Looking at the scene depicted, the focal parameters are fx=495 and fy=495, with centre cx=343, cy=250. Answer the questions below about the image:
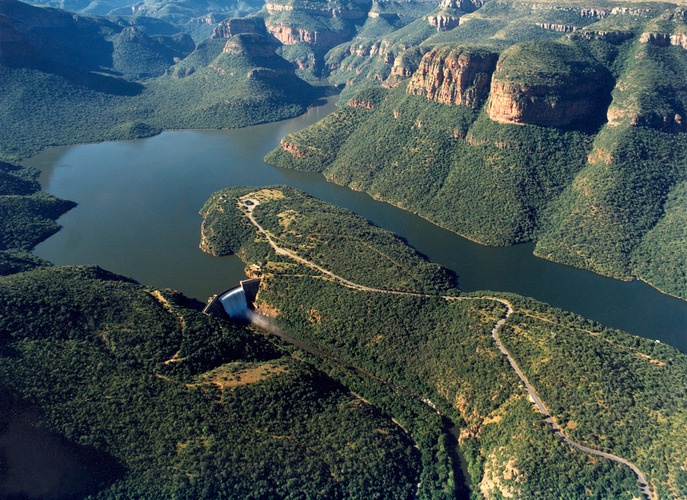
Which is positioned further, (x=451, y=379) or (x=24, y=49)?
(x=24, y=49)

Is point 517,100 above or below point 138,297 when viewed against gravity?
above

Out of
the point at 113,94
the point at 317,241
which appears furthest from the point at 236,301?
the point at 113,94

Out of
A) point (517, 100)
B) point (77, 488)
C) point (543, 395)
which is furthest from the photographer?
point (517, 100)

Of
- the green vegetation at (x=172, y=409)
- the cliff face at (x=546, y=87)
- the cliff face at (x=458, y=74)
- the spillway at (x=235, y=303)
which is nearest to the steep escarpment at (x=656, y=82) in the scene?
the cliff face at (x=546, y=87)

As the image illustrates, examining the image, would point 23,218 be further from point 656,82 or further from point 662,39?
point 662,39

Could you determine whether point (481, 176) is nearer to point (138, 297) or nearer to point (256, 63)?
point (138, 297)

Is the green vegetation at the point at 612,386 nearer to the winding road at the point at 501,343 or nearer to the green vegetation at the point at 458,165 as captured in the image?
the winding road at the point at 501,343

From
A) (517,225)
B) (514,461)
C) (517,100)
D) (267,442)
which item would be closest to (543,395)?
(514,461)

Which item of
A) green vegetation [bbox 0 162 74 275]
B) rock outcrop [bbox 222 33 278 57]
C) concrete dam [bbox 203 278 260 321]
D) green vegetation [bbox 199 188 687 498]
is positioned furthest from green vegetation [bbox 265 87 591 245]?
rock outcrop [bbox 222 33 278 57]
